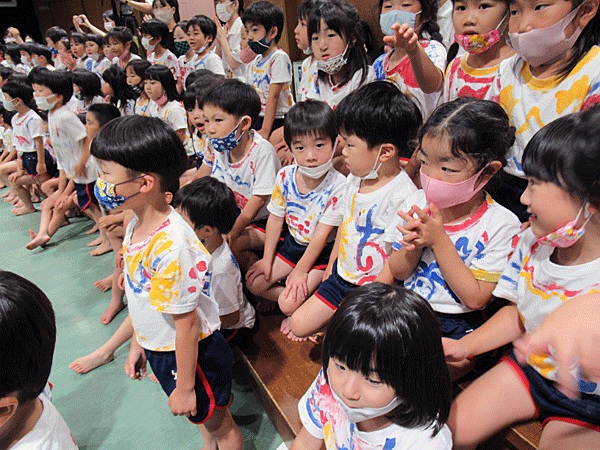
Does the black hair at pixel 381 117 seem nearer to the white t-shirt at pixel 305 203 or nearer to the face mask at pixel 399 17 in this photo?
the white t-shirt at pixel 305 203

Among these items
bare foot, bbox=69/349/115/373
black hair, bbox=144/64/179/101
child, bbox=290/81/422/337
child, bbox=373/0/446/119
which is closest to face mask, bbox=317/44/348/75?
child, bbox=373/0/446/119

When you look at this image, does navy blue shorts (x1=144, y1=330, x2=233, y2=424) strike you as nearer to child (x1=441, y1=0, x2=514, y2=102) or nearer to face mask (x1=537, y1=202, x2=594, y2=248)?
face mask (x1=537, y1=202, x2=594, y2=248)

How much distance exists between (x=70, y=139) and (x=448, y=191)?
2927 mm

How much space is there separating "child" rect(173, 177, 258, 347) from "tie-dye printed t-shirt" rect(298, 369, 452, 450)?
2.44 ft

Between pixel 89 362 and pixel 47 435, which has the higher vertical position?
pixel 47 435

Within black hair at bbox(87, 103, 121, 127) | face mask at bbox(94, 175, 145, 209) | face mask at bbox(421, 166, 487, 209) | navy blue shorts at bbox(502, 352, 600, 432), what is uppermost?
face mask at bbox(421, 166, 487, 209)

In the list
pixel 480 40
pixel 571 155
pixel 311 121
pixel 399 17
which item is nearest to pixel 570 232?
pixel 571 155

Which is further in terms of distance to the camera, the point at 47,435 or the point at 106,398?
the point at 106,398

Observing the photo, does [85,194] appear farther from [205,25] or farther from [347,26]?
[347,26]

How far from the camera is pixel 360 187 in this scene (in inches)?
60.5

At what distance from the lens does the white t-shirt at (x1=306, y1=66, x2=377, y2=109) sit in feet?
6.77

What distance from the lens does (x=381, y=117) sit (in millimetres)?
1356

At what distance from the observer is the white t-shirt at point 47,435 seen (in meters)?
0.83

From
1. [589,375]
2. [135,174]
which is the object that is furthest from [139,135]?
[589,375]
